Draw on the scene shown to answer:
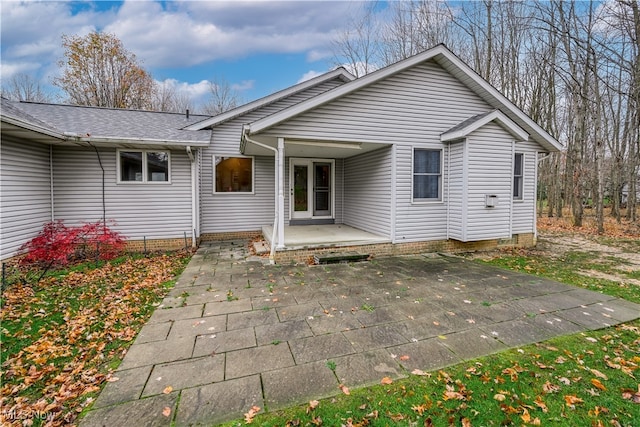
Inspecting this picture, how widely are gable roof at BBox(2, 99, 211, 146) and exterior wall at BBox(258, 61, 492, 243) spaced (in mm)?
3519

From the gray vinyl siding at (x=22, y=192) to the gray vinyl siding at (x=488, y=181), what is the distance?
33.5ft

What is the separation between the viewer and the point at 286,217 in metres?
9.93

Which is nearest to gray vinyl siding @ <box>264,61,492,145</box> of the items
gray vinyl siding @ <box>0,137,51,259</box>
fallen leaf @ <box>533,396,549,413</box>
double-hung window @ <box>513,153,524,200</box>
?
double-hung window @ <box>513,153,524,200</box>

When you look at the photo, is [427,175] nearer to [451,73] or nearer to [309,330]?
[451,73]

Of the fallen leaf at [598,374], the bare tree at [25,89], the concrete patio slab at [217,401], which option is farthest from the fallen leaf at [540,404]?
the bare tree at [25,89]

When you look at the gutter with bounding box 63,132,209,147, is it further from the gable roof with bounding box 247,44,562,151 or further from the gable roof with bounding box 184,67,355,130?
the gable roof with bounding box 247,44,562,151

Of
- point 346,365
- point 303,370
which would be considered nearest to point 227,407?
point 303,370

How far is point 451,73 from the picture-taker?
25.2ft

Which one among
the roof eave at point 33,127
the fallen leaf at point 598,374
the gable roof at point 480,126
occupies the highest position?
the gable roof at point 480,126

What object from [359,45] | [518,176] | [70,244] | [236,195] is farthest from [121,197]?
[359,45]

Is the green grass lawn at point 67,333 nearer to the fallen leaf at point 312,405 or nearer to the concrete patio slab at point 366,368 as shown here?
the fallen leaf at point 312,405

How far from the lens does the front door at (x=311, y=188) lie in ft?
32.9

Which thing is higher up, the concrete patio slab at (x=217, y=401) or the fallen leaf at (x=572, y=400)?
the fallen leaf at (x=572, y=400)

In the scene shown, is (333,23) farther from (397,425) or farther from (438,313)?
(397,425)
